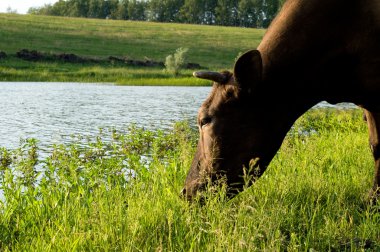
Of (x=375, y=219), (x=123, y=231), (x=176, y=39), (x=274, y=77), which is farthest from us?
(x=176, y=39)

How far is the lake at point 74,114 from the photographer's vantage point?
49.0 feet

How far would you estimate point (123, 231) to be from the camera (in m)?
4.80

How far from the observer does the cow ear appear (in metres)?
4.83

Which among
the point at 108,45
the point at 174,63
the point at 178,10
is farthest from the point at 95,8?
the point at 174,63

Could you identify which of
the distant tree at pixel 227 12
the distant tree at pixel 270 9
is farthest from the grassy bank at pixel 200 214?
the distant tree at pixel 227 12

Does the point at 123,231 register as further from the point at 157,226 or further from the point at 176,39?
the point at 176,39

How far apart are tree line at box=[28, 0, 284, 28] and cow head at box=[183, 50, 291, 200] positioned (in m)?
117

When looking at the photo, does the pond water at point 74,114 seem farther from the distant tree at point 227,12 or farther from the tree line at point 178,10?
the distant tree at point 227,12

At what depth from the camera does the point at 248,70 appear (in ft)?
16.3

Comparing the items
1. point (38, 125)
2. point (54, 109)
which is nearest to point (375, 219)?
point (38, 125)

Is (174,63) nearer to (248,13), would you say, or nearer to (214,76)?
(214,76)

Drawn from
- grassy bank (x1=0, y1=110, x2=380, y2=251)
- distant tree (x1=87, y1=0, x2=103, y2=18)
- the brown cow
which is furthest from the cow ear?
distant tree (x1=87, y1=0, x2=103, y2=18)

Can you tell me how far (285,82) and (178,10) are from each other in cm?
13352

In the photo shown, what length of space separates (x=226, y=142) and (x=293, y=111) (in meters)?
0.71
